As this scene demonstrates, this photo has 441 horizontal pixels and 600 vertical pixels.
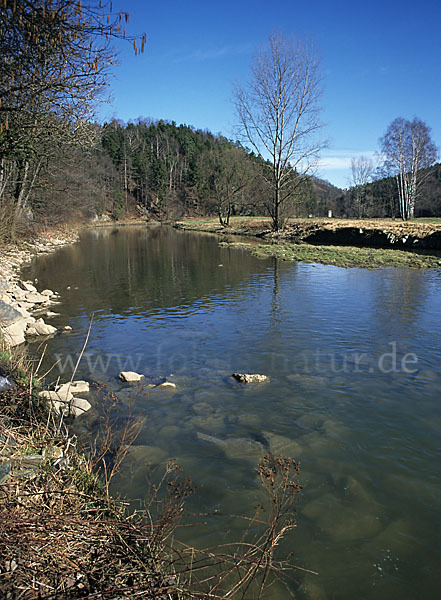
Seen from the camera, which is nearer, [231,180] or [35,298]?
[35,298]

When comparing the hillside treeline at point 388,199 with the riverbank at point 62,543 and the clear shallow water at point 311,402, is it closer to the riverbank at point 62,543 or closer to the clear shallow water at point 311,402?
the clear shallow water at point 311,402

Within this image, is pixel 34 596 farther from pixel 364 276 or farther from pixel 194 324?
pixel 364 276

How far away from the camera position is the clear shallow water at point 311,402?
3.47m

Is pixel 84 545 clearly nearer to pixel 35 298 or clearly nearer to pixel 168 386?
pixel 168 386

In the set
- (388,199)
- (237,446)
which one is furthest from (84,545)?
(388,199)

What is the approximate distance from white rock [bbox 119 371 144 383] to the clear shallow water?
21 centimetres

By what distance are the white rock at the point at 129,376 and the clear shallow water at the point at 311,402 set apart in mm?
210

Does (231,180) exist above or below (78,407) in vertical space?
above

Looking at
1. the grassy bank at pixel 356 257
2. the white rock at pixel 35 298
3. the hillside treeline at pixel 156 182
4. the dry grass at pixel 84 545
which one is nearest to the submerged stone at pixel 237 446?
the dry grass at pixel 84 545

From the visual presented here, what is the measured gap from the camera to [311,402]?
5.99 meters

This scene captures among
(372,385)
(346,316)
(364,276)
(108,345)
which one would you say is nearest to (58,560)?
(372,385)

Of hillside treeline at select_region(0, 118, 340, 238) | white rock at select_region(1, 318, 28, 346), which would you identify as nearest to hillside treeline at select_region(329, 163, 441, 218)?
hillside treeline at select_region(0, 118, 340, 238)

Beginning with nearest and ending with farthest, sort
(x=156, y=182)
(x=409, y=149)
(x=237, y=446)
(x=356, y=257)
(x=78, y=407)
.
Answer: (x=237, y=446), (x=78, y=407), (x=356, y=257), (x=409, y=149), (x=156, y=182)

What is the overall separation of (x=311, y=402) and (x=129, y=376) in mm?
3029
